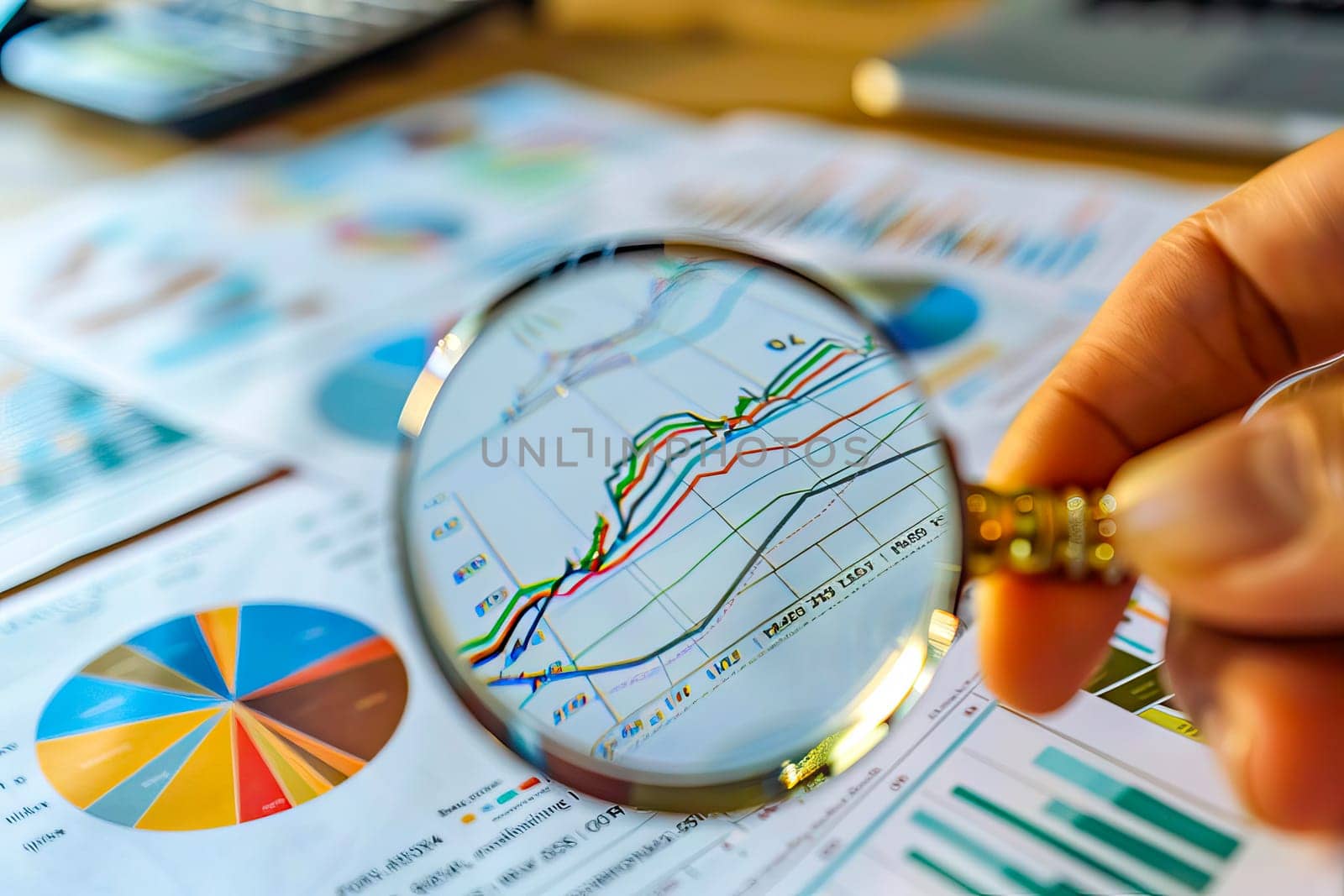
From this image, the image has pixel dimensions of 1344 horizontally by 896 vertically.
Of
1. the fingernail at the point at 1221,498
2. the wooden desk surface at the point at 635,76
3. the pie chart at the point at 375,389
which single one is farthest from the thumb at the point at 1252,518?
the wooden desk surface at the point at 635,76

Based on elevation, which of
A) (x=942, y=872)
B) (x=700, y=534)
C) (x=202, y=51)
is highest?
(x=202, y=51)

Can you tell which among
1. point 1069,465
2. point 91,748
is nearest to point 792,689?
point 1069,465

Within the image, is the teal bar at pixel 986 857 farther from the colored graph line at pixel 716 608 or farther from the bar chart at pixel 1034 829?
the colored graph line at pixel 716 608

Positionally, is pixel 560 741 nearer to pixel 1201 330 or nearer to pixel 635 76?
pixel 1201 330

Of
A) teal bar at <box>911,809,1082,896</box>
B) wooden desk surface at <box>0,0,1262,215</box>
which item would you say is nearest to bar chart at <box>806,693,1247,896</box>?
Result: teal bar at <box>911,809,1082,896</box>

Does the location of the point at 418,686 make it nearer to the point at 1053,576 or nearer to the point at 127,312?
the point at 1053,576

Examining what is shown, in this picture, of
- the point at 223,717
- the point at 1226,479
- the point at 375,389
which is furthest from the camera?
the point at 375,389

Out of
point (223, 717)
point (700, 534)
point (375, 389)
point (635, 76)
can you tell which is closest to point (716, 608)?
point (700, 534)

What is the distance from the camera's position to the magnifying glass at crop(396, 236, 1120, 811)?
1.40 ft

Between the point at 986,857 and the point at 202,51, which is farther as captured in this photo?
the point at 202,51

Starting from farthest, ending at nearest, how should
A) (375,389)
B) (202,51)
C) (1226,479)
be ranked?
1. (202,51)
2. (375,389)
3. (1226,479)

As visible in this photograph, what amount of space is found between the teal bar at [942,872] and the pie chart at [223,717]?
23cm

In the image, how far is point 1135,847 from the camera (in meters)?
0.41

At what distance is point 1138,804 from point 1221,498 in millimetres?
128
